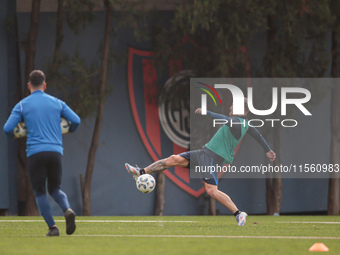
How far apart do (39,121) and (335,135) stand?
48.8 feet

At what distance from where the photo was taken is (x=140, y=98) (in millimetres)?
20234

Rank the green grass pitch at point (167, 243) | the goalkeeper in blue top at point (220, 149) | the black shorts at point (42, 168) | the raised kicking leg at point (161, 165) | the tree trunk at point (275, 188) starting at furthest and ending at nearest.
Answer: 1. the tree trunk at point (275, 188)
2. the raised kicking leg at point (161, 165)
3. the goalkeeper in blue top at point (220, 149)
4. the black shorts at point (42, 168)
5. the green grass pitch at point (167, 243)

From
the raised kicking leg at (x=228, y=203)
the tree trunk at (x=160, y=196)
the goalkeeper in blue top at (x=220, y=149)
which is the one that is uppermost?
the goalkeeper in blue top at (x=220, y=149)

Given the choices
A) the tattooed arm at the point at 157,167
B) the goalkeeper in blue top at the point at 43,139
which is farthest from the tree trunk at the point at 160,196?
the goalkeeper in blue top at the point at 43,139

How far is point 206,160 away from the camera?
10820 mm

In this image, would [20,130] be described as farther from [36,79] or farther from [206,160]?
[206,160]

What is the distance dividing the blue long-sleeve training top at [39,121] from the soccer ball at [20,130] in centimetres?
4

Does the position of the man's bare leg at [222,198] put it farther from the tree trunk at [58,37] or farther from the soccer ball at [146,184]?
the tree trunk at [58,37]

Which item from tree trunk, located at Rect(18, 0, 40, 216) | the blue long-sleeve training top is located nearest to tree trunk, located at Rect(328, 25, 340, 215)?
tree trunk, located at Rect(18, 0, 40, 216)

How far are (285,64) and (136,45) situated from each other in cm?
457

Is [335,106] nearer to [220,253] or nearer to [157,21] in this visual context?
[157,21]

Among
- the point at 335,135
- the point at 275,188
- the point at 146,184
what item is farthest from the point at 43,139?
the point at 335,135

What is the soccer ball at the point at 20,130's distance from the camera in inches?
313

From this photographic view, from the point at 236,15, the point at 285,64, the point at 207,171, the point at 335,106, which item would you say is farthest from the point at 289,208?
the point at 207,171
